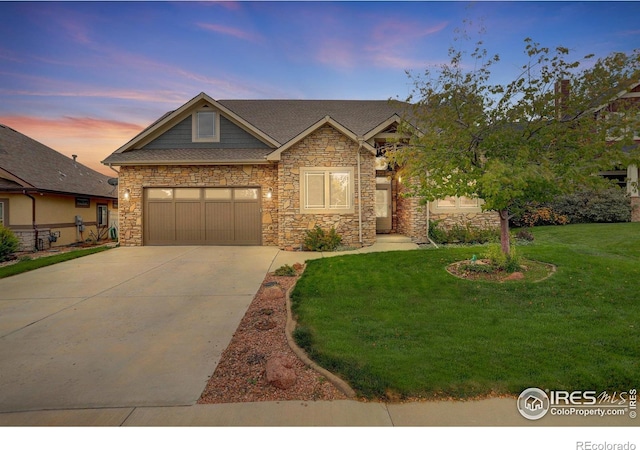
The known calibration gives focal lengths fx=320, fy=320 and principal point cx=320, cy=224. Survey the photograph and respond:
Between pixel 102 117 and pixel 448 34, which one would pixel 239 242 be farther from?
pixel 448 34

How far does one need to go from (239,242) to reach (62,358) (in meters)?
9.45

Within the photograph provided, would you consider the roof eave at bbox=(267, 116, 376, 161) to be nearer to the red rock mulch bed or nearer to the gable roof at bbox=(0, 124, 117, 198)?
the red rock mulch bed

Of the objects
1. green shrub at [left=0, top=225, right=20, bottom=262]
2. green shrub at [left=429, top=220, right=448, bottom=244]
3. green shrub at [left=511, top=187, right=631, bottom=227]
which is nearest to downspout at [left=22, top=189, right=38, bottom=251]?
green shrub at [left=0, top=225, right=20, bottom=262]

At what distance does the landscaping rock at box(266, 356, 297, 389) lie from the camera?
304cm

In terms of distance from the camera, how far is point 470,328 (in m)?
4.35

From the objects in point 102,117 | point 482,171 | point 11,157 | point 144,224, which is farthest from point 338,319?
point 11,157

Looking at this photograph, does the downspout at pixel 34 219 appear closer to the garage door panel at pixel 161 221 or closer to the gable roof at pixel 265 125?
the gable roof at pixel 265 125

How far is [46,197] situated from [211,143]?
768 centimetres

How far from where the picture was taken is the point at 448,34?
693 cm

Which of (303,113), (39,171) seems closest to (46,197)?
(39,171)

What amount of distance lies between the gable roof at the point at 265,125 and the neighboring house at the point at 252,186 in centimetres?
6

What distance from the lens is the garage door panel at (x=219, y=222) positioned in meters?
13.1

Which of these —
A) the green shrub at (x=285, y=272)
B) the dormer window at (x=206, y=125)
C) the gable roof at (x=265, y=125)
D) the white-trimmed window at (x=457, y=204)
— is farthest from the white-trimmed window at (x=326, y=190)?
the dormer window at (x=206, y=125)

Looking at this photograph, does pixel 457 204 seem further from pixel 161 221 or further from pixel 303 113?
pixel 161 221
